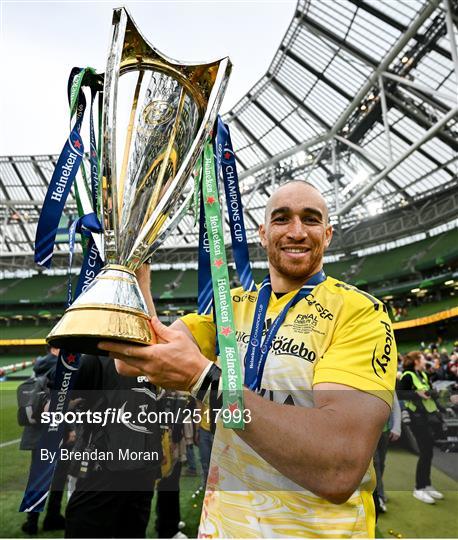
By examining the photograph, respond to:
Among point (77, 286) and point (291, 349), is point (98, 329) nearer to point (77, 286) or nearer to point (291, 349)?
Answer: point (77, 286)

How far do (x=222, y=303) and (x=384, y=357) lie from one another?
0.52 metres

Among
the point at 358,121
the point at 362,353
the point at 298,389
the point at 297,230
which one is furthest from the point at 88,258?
the point at 358,121

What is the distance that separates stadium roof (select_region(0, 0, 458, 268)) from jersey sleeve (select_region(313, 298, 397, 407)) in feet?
43.5

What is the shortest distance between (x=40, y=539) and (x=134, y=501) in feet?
6.76

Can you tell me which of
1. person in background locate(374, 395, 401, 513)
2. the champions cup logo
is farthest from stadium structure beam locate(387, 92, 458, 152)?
the champions cup logo

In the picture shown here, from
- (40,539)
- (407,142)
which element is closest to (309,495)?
(40,539)

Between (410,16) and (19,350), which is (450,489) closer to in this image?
(410,16)

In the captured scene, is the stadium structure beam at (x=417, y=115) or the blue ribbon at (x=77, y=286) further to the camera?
the stadium structure beam at (x=417, y=115)

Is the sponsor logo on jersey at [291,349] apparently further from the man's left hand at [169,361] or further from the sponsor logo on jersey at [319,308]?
the man's left hand at [169,361]

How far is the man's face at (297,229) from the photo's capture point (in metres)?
1.38

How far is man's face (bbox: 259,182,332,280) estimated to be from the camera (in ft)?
4.52

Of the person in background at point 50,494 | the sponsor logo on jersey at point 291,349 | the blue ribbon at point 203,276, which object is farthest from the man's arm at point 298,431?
the person in background at point 50,494

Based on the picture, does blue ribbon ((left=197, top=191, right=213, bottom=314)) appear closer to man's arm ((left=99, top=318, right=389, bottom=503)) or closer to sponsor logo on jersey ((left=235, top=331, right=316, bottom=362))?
sponsor logo on jersey ((left=235, top=331, right=316, bottom=362))

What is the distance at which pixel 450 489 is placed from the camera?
16.6ft
